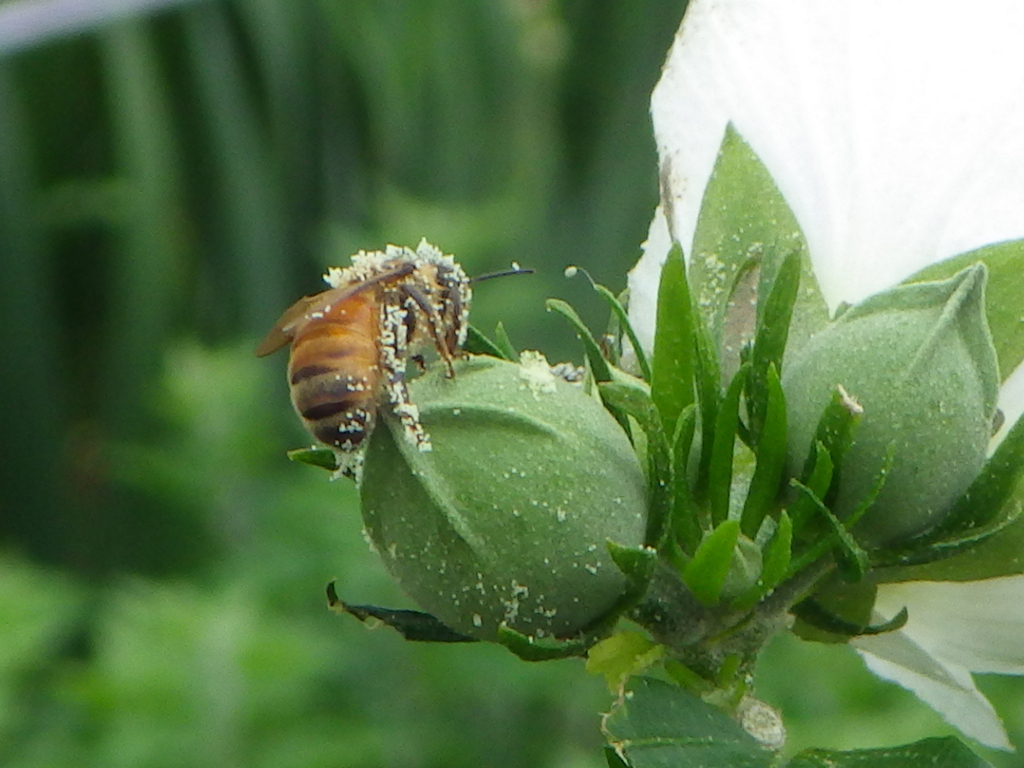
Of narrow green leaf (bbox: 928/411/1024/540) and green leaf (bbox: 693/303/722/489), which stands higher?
green leaf (bbox: 693/303/722/489)

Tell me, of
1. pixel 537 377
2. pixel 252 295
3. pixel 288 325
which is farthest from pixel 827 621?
pixel 252 295

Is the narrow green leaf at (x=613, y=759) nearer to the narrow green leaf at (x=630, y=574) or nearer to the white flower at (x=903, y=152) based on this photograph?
the narrow green leaf at (x=630, y=574)

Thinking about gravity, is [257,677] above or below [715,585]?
below

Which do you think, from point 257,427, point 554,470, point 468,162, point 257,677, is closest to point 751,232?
point 554,470

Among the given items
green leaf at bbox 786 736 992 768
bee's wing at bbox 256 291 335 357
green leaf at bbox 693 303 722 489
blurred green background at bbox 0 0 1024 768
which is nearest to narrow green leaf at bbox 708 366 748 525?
green leaf at bbox 693 303 722 489

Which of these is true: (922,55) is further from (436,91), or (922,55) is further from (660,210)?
(436,91)

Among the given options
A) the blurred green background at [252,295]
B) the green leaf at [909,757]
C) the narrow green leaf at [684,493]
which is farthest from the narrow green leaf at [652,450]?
the blurred green background at [252,295]

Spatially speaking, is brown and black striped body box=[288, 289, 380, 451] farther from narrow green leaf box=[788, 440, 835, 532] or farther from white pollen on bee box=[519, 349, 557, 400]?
narrow green leaf box=[788, 440, 835, 532]
